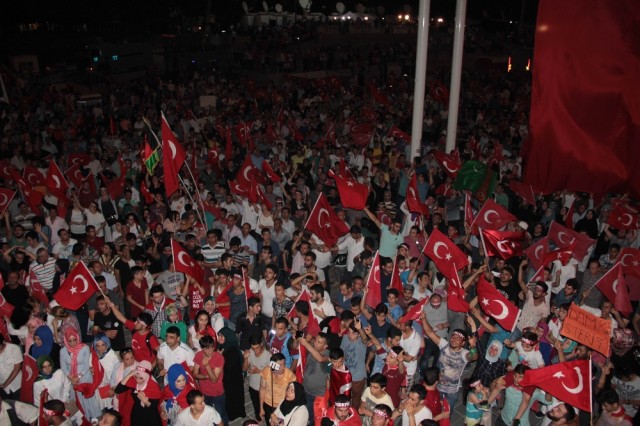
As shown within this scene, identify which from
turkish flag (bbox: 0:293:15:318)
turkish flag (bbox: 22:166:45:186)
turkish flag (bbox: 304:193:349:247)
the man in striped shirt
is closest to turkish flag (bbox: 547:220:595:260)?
turkish flag (bbox: 304:193:349:247)

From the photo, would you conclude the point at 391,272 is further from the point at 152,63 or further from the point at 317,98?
the point at 152,63

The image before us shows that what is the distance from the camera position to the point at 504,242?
8203mm

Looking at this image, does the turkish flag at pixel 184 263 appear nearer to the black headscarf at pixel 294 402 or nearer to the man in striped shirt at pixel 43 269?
the man in striped shirt at pixel 43 269

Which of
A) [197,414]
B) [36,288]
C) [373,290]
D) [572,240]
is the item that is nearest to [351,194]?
[373,290]

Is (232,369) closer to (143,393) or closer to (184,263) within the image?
(143,393)

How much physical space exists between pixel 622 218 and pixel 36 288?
364 inches

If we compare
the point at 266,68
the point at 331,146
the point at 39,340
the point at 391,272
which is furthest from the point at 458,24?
the point at 266,68

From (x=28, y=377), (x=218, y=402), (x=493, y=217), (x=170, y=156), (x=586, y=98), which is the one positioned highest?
(x=586, y=98)

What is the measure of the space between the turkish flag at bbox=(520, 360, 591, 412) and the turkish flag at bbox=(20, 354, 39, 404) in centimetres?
536

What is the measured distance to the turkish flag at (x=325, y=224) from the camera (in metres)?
9.56

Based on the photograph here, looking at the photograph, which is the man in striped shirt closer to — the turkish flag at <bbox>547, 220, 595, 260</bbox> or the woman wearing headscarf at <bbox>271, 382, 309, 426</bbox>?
the woman wearing headscarf at <bbox>271, 382, 309, 426</bbox>

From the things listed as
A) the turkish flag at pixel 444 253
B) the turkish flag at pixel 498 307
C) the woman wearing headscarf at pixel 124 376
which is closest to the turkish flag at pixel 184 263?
the woman wearing headscarf at pixel 124 376

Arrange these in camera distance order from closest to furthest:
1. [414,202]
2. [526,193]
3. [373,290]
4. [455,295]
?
[455,295], [373,290], [414,202], [526,193]

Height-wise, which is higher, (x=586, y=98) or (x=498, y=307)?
(x=586, y=98)
